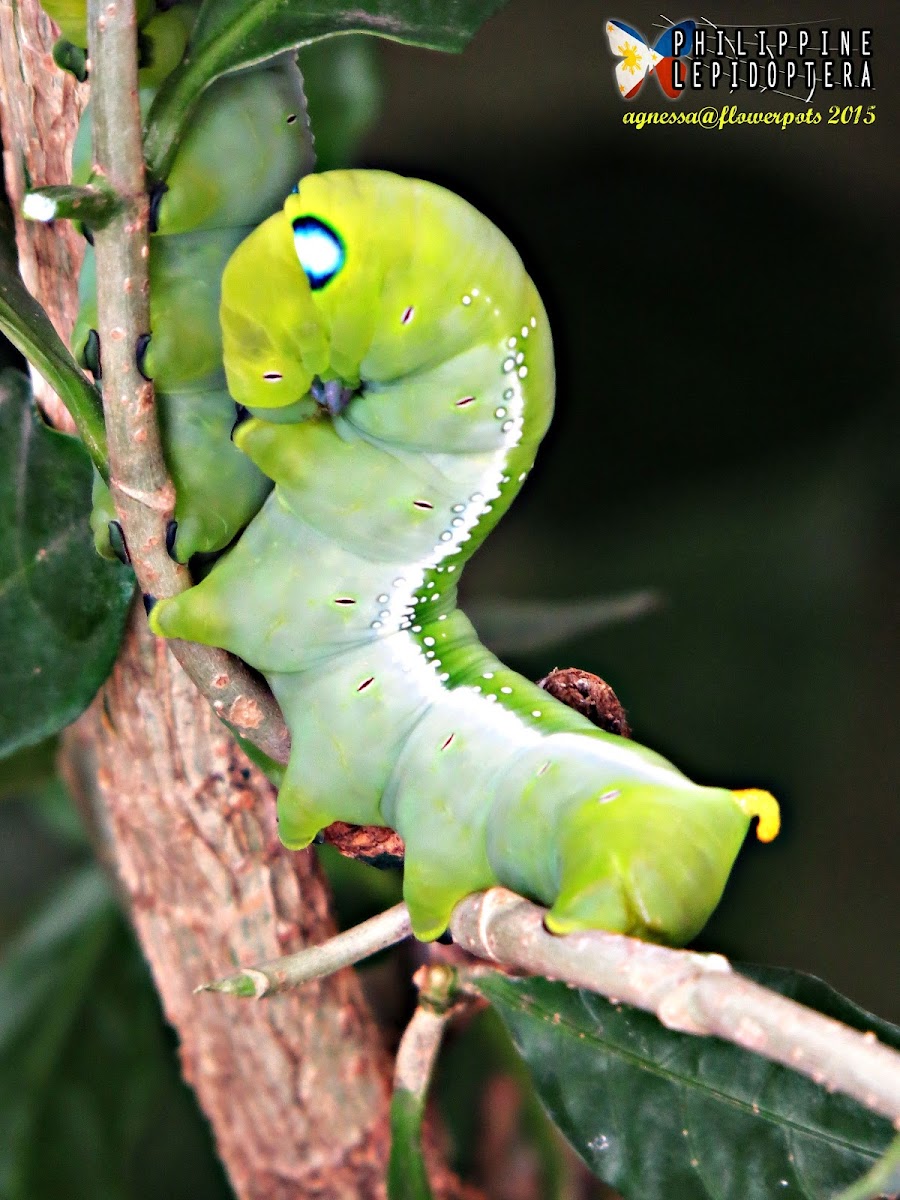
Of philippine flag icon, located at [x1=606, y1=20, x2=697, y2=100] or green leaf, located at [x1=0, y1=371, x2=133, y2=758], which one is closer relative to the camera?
green leaf, located at [x1=0, y1=371, x2=133, y2=758]

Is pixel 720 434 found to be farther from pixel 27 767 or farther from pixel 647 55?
pixel 27 767

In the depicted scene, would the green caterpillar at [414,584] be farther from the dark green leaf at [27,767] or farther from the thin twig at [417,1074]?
the dark green leaf at [27,767]

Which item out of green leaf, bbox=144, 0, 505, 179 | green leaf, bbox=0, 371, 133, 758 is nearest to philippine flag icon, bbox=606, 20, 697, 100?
green leaf, bbox=144, 0, 505, 179

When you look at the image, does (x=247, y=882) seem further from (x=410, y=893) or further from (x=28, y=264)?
(x=28, y=264)

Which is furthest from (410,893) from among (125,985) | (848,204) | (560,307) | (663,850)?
(848,204)

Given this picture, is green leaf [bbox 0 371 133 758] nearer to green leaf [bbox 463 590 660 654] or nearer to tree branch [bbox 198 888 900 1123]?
tree branch [bbox 198 888 900 1123]

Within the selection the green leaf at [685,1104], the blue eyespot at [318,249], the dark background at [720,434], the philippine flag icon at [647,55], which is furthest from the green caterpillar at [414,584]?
the dark background at [720,434]
